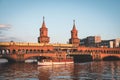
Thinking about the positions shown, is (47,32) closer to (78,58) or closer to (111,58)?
(78,58)

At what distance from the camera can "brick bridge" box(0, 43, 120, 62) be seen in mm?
141125

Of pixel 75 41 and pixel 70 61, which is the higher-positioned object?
pixel 75 41

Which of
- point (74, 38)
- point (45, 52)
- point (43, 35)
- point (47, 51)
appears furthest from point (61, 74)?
point (74, 38)

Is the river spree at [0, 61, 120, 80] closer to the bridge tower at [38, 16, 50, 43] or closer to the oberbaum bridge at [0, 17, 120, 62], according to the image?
the oberbaum bridge at [0, 17, 120, 62]

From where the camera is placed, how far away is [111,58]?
189750mm

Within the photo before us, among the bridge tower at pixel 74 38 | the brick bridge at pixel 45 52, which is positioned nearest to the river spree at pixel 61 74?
the brick bridge at pixel 45 52

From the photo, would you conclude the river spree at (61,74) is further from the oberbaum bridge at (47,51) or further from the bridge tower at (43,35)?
the bridge tower at (43,35)

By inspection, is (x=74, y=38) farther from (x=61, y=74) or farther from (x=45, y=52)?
(x=61, y=74)

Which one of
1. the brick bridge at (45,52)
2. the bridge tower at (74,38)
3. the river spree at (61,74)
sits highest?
the bridge tower at (74,38)

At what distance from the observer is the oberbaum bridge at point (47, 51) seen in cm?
14262

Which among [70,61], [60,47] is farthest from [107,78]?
[60,47]

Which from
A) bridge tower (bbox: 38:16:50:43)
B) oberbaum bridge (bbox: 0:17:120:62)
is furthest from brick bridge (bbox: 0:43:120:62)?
bridge tower (bbox: 38:16:50:43)

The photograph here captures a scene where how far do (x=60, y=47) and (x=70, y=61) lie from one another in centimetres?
4726

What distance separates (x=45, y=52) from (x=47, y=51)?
8910mm
